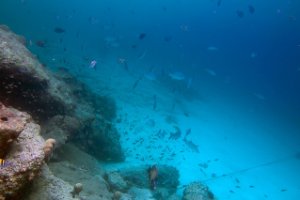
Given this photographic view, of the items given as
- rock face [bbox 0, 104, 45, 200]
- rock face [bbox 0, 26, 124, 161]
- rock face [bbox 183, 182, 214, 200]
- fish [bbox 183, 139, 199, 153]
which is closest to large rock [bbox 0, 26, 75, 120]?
rock face [bbox 0, 26, 124, 161]

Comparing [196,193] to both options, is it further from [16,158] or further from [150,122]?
[16,158]

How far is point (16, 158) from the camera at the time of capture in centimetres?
344

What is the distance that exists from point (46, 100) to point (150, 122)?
9.72 metres

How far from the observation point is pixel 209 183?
14906 mm

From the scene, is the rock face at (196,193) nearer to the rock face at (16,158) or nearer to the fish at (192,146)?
the fish at (192,146)

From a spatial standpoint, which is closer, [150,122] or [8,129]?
[8,129]

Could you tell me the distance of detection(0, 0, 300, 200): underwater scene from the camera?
17.1 feet

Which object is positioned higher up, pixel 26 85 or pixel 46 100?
pixel 46 100

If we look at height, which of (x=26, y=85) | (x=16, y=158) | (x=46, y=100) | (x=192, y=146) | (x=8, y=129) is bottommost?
(x=16, y=158)

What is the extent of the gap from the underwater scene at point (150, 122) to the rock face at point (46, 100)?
0.10ft

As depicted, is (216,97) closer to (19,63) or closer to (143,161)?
(143,161)

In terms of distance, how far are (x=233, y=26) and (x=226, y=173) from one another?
209 feet

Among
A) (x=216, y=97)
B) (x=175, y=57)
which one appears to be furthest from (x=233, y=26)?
(x=216, y=97)

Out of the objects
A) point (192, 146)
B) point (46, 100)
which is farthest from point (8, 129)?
point (192, 146)
